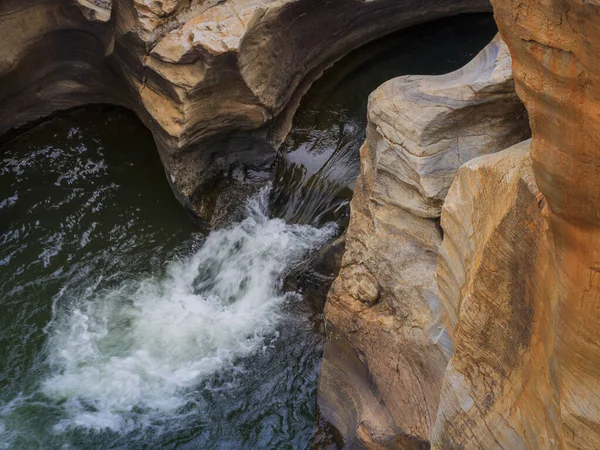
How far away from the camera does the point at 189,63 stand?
7754 mm

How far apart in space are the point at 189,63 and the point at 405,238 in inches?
129

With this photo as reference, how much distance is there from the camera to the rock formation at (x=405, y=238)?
560cm

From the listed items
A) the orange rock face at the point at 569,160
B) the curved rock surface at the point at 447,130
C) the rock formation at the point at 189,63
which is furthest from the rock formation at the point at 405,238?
the rock formation at the point at 189,63

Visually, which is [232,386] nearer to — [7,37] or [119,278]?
[119,278]

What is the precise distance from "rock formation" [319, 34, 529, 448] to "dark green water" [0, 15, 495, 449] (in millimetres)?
957

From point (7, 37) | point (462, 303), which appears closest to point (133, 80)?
point (7, 37)

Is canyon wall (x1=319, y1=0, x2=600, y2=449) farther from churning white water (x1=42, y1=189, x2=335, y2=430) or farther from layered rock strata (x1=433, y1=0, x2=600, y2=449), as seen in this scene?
churning white water (x1=42, y1=189, x2=335, y2=430)

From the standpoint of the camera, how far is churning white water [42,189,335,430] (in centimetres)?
684

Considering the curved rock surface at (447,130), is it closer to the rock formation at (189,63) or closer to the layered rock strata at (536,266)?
the layered rock strata at (536,266)

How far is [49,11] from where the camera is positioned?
8.73m

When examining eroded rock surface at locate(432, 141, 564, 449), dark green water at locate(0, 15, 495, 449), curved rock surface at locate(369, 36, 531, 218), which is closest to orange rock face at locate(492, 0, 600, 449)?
eroded rock surface at locate(432, 141, 564, 449)

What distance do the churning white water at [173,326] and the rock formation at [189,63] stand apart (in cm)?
86

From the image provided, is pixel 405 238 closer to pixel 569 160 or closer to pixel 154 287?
pixel 569 160

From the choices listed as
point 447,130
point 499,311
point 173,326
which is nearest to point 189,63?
point 173,326
